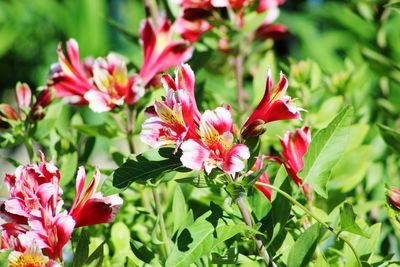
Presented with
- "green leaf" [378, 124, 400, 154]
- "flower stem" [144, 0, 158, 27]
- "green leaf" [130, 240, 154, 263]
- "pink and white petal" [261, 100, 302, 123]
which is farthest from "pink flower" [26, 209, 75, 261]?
"flower stem" [144, 0, 158, 27]

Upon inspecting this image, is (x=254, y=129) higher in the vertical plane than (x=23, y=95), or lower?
higher

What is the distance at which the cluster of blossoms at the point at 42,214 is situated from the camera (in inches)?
30.8

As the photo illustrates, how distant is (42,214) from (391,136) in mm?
492

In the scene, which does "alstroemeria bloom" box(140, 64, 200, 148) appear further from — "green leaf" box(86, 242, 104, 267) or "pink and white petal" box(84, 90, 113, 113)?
"pink and white petal" box(84, 90, 113, 113)

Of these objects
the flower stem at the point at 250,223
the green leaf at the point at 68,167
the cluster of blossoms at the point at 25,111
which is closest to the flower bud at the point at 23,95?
the cluster of blossoms at the point at 25,111

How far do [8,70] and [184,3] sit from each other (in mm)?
3594

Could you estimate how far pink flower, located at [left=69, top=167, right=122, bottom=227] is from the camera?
835mm

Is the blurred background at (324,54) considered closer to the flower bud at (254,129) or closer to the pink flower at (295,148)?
the pink flower at (295,148)

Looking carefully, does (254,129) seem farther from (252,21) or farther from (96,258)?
(252,21)

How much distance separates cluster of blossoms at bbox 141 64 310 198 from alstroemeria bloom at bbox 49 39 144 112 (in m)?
0.26

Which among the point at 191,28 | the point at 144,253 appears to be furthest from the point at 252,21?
the point at 144,253

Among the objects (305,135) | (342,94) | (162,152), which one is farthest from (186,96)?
(342,94)

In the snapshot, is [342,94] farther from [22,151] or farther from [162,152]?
[22,151]

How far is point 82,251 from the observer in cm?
83
